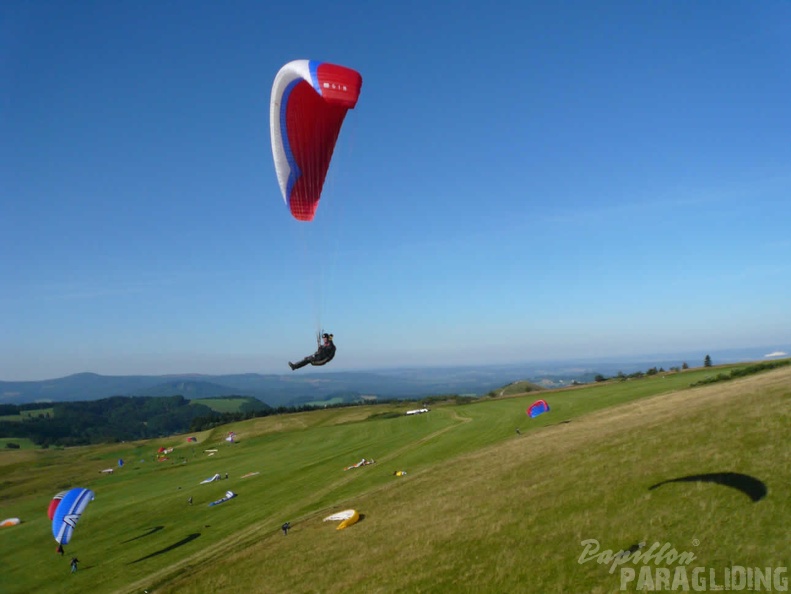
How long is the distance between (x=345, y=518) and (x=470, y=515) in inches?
304

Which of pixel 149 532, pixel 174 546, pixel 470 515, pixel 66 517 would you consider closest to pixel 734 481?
pixel 470 515

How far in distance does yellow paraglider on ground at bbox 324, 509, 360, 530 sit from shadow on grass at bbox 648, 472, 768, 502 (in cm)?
1404

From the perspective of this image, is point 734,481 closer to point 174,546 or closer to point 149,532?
point 174,546

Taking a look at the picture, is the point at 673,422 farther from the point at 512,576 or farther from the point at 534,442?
the point at 512,576

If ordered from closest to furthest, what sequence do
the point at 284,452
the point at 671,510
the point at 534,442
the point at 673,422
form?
the point at 671,510 < the point at 673,422 < the point at 534,442 < the point at 284,452

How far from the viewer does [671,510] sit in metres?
14.3

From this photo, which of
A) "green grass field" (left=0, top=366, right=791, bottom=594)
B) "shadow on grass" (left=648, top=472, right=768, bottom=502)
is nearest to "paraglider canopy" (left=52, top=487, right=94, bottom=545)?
"green grass field" (left=0, top=366, right=791, bottom=594)

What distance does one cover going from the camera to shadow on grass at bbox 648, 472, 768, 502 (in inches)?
548

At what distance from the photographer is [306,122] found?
20625 mm

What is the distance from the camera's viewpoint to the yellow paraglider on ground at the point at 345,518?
76.6ft

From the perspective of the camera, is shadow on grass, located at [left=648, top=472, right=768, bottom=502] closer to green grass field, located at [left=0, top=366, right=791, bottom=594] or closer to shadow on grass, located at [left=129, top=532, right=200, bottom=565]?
green grass field, located at [left=0, top=366, right=791, bottom=594]

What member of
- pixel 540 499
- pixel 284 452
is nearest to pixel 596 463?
pixel 540 499

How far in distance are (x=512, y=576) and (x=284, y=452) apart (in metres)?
53.9

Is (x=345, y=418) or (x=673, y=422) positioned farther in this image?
(x=345, y=418)
